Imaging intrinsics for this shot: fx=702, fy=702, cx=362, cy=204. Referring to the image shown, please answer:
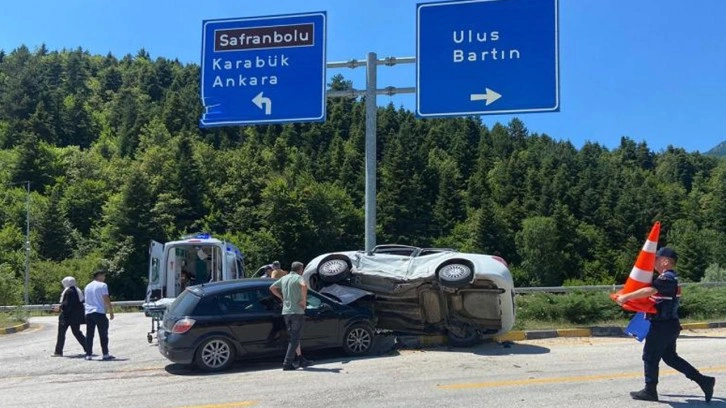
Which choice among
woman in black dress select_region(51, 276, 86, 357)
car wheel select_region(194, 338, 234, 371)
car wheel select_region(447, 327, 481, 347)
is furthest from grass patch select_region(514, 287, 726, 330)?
woman in black dress select_region(51, 276, 86, 357)

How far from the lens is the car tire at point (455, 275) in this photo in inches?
486

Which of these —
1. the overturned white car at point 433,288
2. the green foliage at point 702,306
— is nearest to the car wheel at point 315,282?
the overturned white car at point 433,288

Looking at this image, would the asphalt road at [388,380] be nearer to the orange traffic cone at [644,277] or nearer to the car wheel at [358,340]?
the car wheel at [358,340]

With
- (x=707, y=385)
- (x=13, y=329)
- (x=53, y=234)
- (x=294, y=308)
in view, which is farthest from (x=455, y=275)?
(x=53, y=234)

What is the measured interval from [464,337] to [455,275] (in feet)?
4.22

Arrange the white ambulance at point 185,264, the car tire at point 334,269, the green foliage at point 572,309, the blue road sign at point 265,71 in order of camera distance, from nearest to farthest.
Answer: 1. the car tire at point 334,269
2. the blue road sign at point 265,71
3. the green foliage at point 572,309
4. the white ambulance at point 185,264

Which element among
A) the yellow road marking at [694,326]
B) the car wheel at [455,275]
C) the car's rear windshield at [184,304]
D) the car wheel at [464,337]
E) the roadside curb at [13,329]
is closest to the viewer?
Answer: the car's rear windshield at [184,304]

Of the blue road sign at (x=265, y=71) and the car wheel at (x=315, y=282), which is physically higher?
the blue road sign at (x=265, y=71)

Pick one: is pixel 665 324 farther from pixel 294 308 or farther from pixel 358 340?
pixel 358 340

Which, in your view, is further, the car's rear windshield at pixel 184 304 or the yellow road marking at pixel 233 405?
the car's rear windshield at pixel 184 304

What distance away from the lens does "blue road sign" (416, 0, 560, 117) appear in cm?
1354

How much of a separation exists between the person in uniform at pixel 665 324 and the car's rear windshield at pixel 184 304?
647 centimetres

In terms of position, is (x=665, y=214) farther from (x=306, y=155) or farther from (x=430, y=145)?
(x=306, y=155)

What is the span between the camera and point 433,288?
42.1 feet
